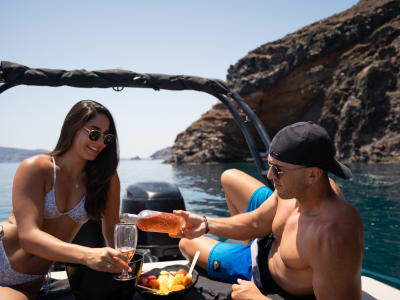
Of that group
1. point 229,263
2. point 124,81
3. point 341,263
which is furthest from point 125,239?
point 124,81

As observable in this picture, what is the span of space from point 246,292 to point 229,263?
0.58 meters

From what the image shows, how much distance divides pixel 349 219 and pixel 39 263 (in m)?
1.83

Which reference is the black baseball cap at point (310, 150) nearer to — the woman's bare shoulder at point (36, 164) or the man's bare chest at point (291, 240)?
the man's bare chest at point (291, 240)

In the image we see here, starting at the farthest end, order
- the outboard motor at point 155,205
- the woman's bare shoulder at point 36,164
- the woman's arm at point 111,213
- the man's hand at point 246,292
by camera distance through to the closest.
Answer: the outboard motor at point 155,205 → the woman's arm at point 111,213 → the woman's bare shoulder at point 36,164 → the man's hand at point 246,292

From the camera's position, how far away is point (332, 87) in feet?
123

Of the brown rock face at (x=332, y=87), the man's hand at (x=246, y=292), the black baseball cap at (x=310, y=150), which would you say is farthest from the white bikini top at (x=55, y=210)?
the brown rock face at (x=332, y=87)

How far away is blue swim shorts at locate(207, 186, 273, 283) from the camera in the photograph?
7.60ft

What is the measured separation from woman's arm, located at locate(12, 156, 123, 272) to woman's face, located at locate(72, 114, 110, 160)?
0.23m

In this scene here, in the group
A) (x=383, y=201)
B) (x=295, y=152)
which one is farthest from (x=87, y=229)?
(x=383, y=201)

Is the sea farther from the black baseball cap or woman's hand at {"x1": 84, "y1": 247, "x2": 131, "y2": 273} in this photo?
the black baseball cap

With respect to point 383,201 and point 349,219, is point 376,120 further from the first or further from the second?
point 349,219

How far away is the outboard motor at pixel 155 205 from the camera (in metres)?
3.32

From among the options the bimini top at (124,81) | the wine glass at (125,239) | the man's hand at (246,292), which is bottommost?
the man's hand at (246,292)

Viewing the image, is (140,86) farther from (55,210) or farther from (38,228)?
(38,228)
